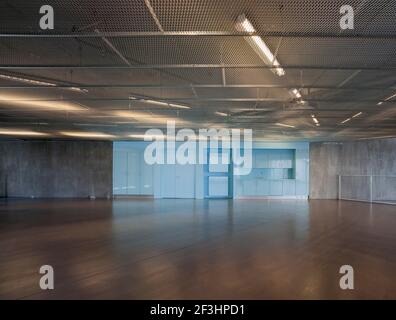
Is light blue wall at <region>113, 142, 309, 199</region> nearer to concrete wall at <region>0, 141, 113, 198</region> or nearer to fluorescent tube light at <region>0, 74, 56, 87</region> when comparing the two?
concrete wall at <region>0, 141, 113, 198</region>

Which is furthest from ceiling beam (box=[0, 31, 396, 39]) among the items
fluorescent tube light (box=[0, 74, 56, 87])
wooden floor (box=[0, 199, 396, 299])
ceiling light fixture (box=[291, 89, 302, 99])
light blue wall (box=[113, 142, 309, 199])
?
light blue wall (box=[113, 142, 309, 199])

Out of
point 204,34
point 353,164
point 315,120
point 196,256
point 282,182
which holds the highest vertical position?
point 204,34

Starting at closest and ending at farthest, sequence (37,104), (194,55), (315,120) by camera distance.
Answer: (194,55) < (37,104) < (315,120)

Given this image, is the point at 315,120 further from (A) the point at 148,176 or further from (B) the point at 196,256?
(A) the point at 148,176

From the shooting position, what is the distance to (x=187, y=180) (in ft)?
45.5

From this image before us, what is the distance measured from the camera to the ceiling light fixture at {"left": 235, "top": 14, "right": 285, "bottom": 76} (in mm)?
3008

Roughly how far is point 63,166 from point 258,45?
12.8m

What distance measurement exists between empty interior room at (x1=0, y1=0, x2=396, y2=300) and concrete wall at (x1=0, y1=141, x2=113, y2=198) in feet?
12.2

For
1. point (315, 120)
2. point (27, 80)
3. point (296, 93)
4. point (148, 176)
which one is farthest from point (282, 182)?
point (27, 80)

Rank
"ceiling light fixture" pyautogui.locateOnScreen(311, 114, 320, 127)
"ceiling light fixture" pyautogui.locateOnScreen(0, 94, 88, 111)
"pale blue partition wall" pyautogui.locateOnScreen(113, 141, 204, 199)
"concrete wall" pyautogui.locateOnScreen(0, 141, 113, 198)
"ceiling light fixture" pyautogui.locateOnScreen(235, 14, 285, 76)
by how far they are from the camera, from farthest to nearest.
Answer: "concrete wall" pyautogui.locateOnScreen(0, 141, 113, 198) → "pale blue partition wall" pyautogui.locateOnScreen(113, 141, 204, 199) → "ceiling light fixture" pyautogui.locateOnScreen(311, 114, 320, 127) → "ceiling light fixture" pyautogui.locateOnScreen(0, 94, 88, 111) → "ceiling light fixture" pyautogui.locateOnScreen(235, 14, 285, 76)

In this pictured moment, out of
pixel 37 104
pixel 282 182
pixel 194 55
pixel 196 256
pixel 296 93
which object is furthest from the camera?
pixel 282 182

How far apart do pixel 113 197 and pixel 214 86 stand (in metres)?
10.2
